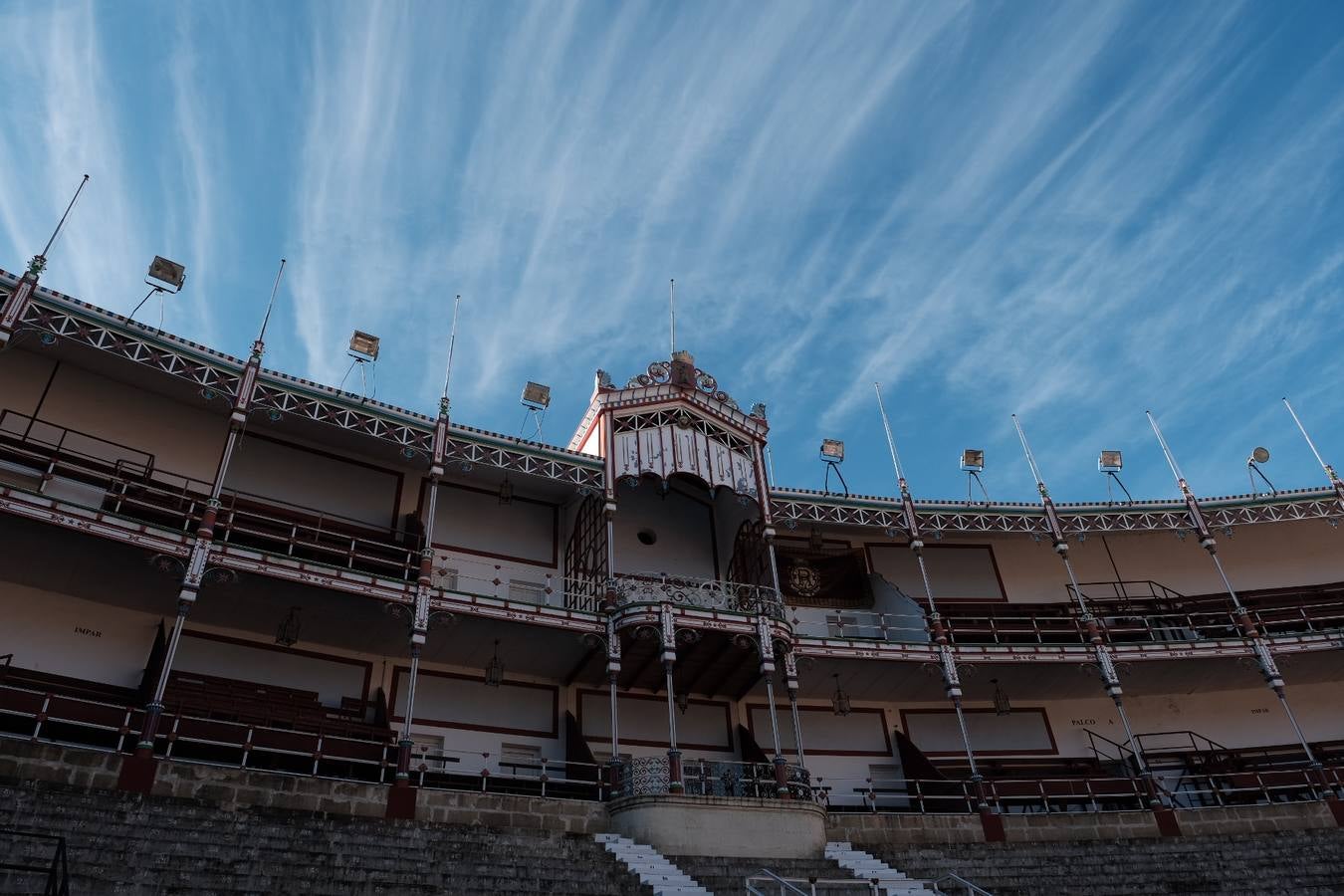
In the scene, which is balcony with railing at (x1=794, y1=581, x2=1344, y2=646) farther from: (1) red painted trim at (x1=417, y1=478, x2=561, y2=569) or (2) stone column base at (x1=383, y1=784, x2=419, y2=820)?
(2) stone column base at (x1=383, y1=784, x2=419, y2=820)

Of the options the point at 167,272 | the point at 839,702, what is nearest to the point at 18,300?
the point at 167,272

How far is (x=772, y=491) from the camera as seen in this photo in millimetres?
30938

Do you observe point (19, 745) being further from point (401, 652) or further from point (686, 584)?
point (686, 584)

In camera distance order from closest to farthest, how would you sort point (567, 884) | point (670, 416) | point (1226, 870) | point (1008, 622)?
point (567, 884), point (1226, 870), point (670, 416), point (1008, 622)

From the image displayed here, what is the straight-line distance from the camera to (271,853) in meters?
15.4

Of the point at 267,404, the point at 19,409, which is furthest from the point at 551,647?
the point at 19,409

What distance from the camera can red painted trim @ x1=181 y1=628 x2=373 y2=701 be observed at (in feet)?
77.2

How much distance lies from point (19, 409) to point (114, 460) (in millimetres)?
2499

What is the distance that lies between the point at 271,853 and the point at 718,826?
979 centimetres

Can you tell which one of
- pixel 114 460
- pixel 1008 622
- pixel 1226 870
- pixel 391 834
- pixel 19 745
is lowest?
pixel 1226 870

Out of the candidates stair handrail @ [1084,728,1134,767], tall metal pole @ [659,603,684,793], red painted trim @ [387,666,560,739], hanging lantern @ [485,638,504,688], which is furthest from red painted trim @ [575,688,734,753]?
stair handrail @ [1084,728,1134,767]

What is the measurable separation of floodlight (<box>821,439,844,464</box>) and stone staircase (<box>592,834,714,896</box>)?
17867 millimetres

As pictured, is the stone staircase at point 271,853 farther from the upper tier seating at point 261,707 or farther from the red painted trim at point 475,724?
the red painted trim at point 475,724

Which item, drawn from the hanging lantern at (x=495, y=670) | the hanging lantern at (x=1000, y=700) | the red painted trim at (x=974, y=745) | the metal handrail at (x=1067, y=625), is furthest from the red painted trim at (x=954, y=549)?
the hanging lantern at (x=495, y=670)
